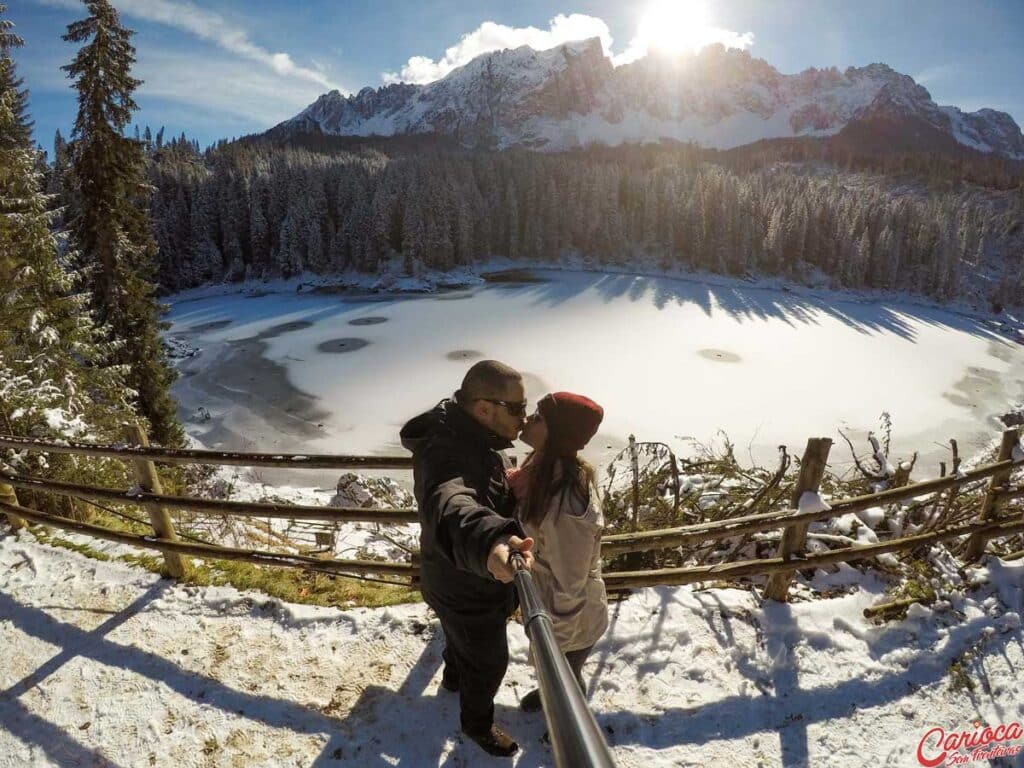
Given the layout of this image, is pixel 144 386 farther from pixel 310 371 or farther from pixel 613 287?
pixel 613 287

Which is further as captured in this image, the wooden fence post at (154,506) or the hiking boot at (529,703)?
the wooden fence post at (154,506)

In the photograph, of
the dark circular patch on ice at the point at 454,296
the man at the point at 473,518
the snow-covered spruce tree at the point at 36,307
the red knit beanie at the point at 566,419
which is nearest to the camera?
the man at the point at 473,518

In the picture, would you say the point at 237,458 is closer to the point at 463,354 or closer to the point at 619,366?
the point at 619,366

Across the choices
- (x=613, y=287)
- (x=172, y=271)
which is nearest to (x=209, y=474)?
(x=613, y=287)

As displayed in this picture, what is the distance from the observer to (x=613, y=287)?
64062 millimetres

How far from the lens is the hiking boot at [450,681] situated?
368 centimetres

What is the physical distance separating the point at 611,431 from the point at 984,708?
21.1 m

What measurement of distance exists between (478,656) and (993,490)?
18.0 ft

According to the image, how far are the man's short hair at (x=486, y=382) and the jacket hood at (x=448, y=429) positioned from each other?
8cm

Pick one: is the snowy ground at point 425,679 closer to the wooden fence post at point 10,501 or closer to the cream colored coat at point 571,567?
the cream colored coat at point 571,567

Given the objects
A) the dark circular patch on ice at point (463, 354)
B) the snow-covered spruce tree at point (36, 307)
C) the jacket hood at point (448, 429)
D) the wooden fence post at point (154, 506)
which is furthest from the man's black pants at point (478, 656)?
the dark circular patch on ice at point (463, 354)

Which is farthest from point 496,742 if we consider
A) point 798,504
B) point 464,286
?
point 464,286

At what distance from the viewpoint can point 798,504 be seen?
4.36 metres

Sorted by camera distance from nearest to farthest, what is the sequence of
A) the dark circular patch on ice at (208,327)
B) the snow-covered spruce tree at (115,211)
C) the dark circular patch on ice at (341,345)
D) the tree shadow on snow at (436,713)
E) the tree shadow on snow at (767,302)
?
the tree shadow on snow at (436,713), the snow-covered spruce tree at (115,211), the dark circular patch on ice at (341,345), the dark circular patch on ice at (208,327), the tree shadow on snow at (767,302)
